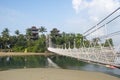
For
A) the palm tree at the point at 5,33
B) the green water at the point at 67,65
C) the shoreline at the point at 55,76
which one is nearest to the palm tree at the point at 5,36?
the palm tree at the point at 5,33

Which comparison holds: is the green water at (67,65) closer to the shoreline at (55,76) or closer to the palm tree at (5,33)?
the shoreline at (55,76)

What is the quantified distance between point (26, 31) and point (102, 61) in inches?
3033

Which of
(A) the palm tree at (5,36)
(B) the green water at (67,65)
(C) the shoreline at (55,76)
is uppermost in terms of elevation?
(A) the palm tree at (5,36)

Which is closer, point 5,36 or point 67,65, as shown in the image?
point 67,65

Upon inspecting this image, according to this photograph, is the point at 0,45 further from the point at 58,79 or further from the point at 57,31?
the point at 58,79

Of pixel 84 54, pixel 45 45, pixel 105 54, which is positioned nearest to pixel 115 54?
pixel 105 54

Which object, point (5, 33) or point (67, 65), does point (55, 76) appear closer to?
point (67, 65)

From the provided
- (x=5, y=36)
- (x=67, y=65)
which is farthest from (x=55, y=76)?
(x=5, y=36)

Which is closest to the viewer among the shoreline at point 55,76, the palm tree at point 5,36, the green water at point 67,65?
the shoreline at point 55,76

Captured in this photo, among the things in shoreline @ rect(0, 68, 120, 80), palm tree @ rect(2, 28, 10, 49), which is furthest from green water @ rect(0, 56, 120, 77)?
palm tree @ rect(2, 28, 10, 49)

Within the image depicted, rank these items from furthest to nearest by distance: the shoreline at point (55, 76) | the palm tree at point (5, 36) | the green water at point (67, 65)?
the palm tree at point (5, 36) < the green water at point (67, 65) < the shoreline at point (55, 76)

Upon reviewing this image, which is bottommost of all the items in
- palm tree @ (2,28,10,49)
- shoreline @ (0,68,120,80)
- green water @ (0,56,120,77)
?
shoreline @ (0,68,120,80)

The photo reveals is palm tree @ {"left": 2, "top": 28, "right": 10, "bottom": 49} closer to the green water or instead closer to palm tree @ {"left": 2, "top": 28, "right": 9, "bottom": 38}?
palm tree @ {"left": 2, "top": 28, "right": 9, "bottom": 38}

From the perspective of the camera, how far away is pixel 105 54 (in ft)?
46.5
